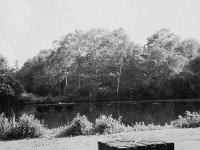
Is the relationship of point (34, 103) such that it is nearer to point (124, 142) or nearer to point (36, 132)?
point (36, 132)

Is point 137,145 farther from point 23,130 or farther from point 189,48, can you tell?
point 189,48

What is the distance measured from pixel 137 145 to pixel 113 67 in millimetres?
61494

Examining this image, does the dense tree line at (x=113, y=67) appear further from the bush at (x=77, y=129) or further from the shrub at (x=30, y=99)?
the bush at (x=77, y=129)

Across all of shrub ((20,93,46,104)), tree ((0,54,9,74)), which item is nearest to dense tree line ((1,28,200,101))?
shrub ((20,93,46,104))

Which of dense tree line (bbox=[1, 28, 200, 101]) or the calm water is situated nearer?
the calm water

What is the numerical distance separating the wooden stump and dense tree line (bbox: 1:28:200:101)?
54710mm

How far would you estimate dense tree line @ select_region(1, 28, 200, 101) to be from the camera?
61969 millimetres

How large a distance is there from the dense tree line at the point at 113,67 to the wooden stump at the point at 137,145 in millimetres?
54710

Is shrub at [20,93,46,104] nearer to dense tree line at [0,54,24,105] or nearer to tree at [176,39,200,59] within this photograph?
→ dense tree line at [0,54,24,105]

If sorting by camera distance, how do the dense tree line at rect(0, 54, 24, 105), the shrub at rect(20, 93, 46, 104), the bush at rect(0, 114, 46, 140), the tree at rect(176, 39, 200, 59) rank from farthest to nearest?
1. the tree at rect(176, 39, 200, 59)
2. the shrub at rect(20, 93, 46, 104)
3. the dense tree line at rect(0, 54, 24, 105)
4. the bush at rect(0, 114, 46, 140)

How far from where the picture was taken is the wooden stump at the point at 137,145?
5977mm

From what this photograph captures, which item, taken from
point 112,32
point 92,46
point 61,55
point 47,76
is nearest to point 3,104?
point 47,76

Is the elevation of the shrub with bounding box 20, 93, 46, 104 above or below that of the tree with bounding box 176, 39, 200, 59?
below

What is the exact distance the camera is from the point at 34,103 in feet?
197
